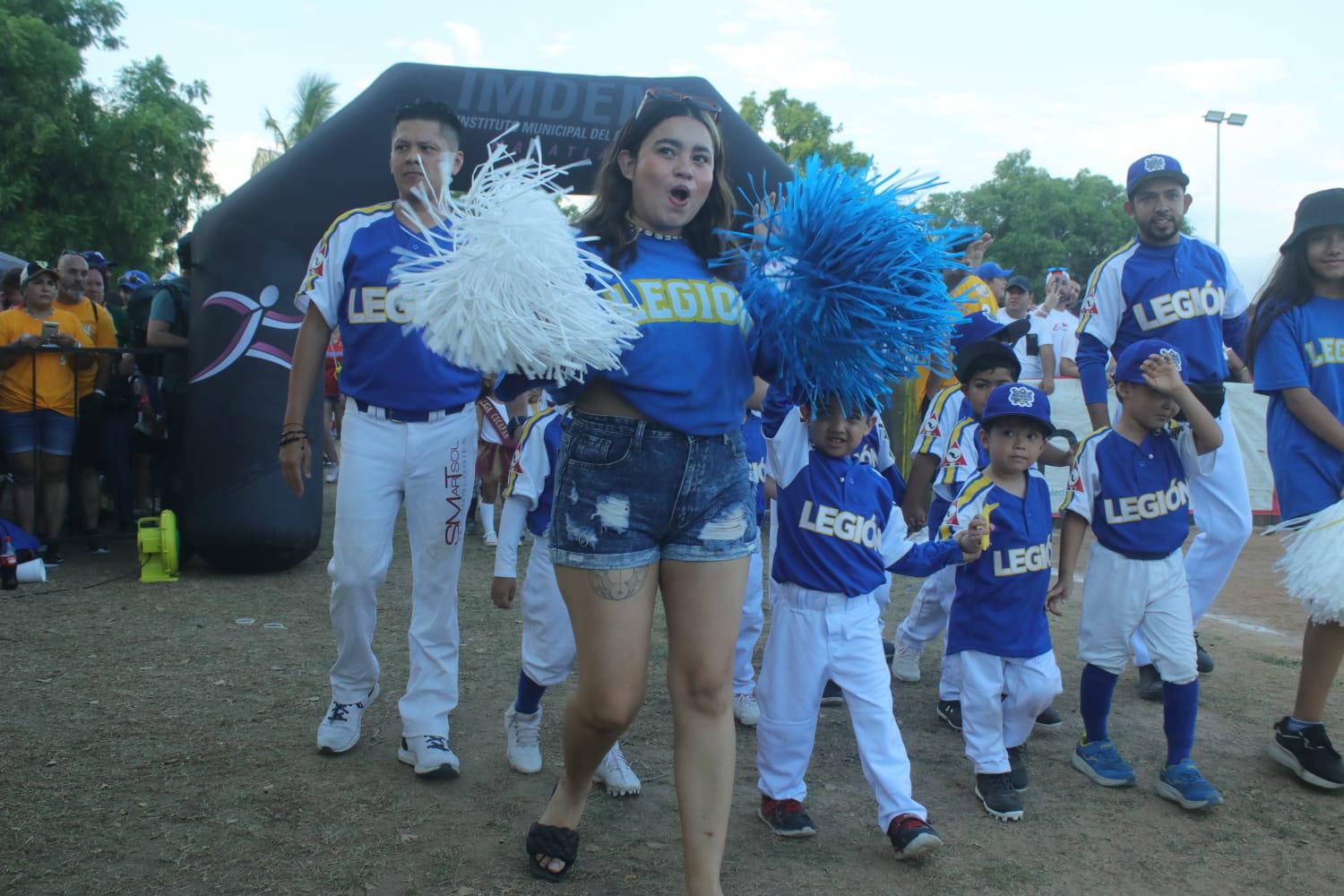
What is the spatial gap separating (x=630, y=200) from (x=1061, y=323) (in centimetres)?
979

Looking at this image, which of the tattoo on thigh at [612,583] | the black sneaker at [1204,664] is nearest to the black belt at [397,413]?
the tattoo on thigh at [612,583]

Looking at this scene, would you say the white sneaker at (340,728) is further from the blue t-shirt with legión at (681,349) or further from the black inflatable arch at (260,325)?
the black inflatable arch at (260,325)

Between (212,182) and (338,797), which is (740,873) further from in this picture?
(212,182)

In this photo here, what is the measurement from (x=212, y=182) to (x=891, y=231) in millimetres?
26200

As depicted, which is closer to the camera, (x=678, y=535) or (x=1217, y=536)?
(x=678, y=535)

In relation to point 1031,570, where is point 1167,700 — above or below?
below

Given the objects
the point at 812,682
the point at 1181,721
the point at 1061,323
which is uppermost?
the point at 1061,323

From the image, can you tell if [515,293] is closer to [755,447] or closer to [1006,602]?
[755,447]

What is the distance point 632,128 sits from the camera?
2.72 m

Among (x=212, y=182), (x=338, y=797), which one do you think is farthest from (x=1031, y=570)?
(x=212, y=182)

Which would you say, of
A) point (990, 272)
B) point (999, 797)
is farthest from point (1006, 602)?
point (990, 272)

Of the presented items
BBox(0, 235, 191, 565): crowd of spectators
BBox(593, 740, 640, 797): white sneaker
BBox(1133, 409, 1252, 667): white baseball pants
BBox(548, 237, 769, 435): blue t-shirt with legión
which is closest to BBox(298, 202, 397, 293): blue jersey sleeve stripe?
BBox(548, 237, 769, 435): blue t-shirt with legión

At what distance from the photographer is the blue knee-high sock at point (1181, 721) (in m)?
3.61

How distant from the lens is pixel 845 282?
8.15ft
